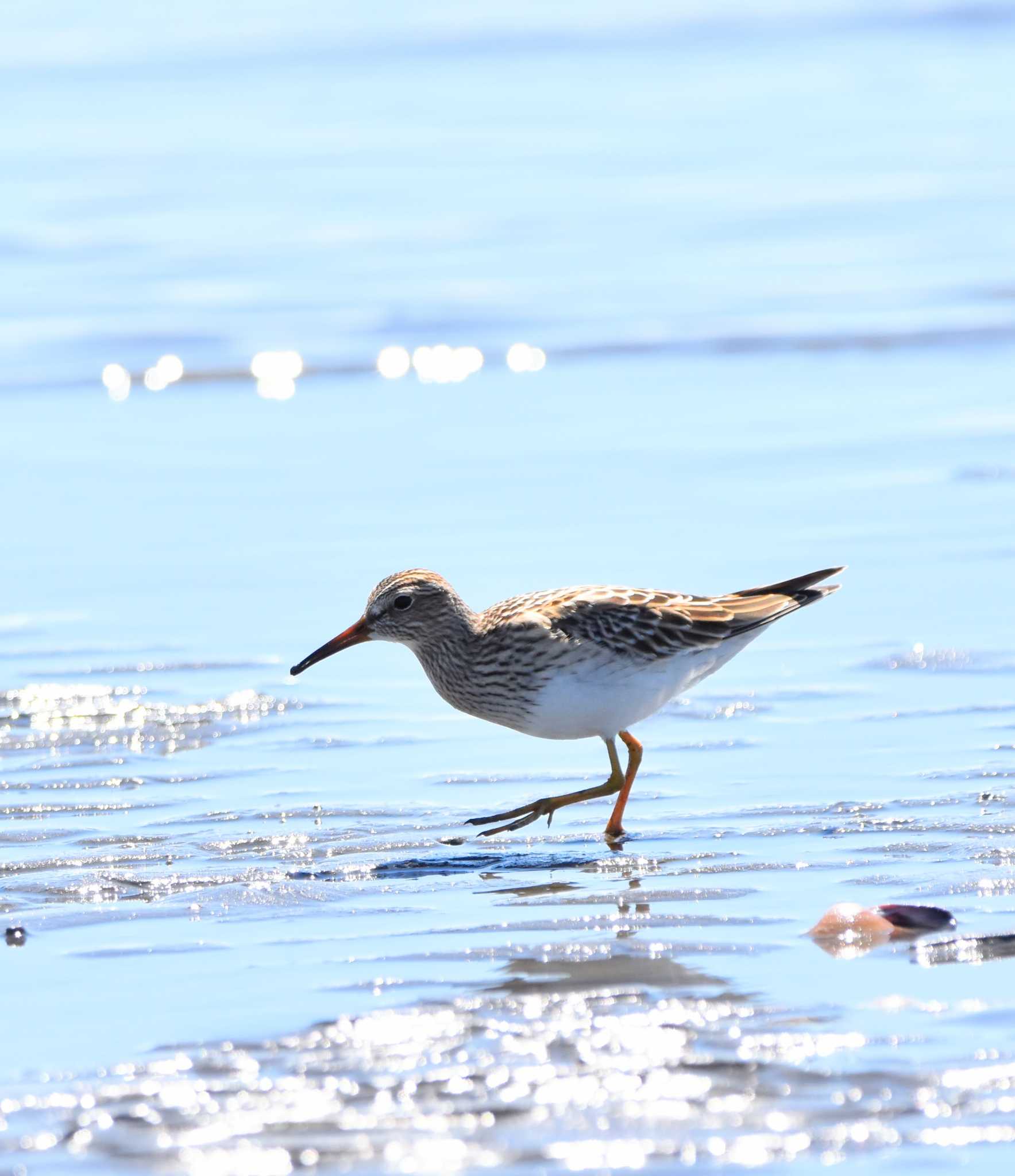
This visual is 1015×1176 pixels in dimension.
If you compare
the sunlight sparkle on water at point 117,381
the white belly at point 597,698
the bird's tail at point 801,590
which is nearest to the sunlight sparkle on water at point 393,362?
the sunlight sparkle on water at point 117,381

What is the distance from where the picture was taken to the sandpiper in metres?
6.71

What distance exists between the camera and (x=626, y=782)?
6531 millimetres

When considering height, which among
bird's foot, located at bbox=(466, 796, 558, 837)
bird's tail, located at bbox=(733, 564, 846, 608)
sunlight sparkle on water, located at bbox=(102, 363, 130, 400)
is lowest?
bird's foot, located at bbox=(466, 796, 558, 837)

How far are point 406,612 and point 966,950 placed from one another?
9.32 ft

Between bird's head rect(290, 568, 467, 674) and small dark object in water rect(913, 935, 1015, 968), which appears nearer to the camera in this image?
small dark object in water rect(913, 935, 1015, 968)

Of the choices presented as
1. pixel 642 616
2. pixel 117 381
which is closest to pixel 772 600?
pixel 642 616

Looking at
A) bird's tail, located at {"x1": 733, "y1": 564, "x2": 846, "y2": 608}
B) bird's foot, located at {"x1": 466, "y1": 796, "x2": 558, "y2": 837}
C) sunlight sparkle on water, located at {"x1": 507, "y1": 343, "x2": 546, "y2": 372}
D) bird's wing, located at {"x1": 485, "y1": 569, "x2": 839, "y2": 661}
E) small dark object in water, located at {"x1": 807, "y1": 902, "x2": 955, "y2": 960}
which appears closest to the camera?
small dark object in water, located at {"x1": 807, "y1": 902, "x2": 955, "y2": 960}

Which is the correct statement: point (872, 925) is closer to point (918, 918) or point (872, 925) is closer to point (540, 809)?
point (918, 918)

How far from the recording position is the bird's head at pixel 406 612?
7023 millimetres

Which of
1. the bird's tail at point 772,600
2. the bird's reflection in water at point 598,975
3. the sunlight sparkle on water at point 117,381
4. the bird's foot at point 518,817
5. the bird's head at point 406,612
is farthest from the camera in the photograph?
the sunlight sparkle on water at point 117,381

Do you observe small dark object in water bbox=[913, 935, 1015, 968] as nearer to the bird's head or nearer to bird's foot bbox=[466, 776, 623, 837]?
bird's foot bbox=[466, 776, 623, 837]

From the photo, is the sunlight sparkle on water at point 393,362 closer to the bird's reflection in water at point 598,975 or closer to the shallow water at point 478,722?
the shallow water at point 478,722

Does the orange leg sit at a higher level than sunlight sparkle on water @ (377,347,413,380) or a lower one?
lower

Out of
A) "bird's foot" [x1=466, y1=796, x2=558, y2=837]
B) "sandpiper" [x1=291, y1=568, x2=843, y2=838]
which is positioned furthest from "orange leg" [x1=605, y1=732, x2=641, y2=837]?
"bird's foot" [x1=466, y1=796, x2=558, y2=837]
